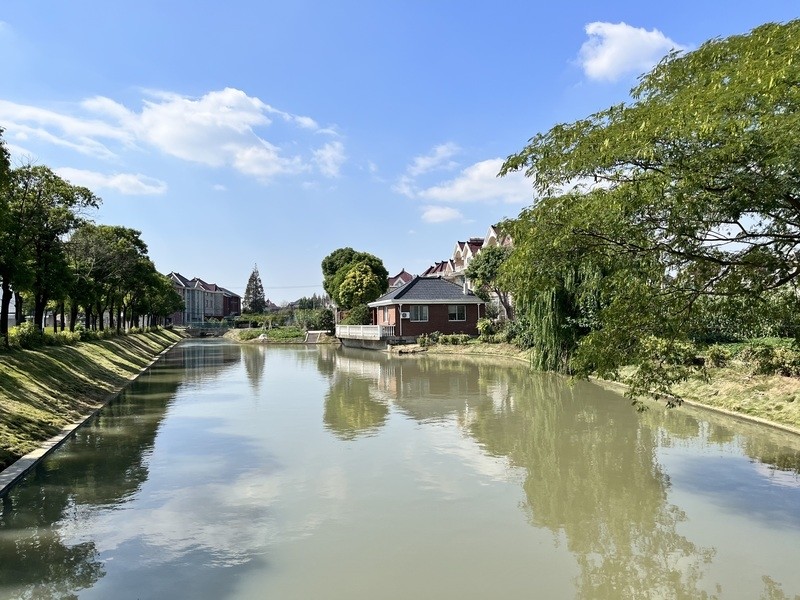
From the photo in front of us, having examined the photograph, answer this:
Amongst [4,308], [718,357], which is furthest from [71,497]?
[718,357]

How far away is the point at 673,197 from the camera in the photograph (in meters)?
5.30

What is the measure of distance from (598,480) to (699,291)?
142 inches

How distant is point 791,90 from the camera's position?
427 cm

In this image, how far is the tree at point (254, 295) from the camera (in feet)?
334

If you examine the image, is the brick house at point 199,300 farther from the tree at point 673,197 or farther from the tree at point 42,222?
the tree at point 673,197

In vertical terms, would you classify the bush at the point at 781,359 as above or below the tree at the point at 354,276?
below

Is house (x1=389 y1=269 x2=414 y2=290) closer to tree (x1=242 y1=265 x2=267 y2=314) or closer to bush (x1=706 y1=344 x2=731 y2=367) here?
tree (x1=242 y1=265 x2=267 y2=314)

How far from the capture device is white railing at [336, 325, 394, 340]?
39250mm

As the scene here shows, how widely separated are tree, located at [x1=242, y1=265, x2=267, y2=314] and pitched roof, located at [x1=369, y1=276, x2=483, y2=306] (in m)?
64.2

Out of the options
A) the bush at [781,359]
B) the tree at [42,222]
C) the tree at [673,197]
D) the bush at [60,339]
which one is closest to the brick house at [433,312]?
the bush at [60,339]

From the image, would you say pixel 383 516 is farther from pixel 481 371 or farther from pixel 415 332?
pixel 415 332

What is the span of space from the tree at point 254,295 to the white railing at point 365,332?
5767cm

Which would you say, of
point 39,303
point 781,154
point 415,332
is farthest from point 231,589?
point 415,332

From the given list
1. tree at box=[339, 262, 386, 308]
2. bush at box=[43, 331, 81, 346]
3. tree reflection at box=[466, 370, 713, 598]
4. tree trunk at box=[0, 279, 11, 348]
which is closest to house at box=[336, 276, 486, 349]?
tree at box=[339, 262, 386, 308]
